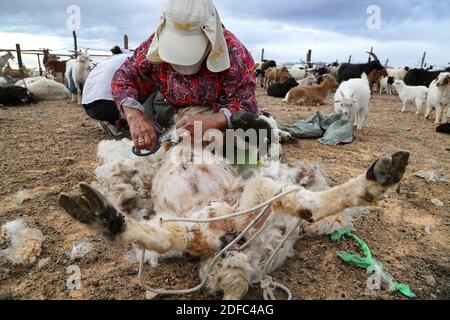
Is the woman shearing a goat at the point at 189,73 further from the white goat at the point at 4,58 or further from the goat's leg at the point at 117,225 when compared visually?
the white goat at the point at 4,58


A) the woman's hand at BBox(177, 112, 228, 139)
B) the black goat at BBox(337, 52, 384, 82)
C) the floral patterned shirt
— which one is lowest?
the woman's hand at BBox(177, 112, 228, 139)

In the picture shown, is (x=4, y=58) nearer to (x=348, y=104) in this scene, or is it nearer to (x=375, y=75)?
(x=348, y=104)

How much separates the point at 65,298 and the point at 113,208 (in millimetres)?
604

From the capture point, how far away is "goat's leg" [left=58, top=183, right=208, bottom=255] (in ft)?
4.06

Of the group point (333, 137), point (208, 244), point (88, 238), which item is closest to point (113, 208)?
point (208, 244)

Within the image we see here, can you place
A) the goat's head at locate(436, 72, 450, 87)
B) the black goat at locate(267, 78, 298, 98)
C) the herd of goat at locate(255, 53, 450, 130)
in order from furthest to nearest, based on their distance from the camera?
the black goat at locate(267, 78, 298, 98), the goat's head at locate(436, 72, 450, 87), the herd of goat at locate(255, 53, 450, 130)

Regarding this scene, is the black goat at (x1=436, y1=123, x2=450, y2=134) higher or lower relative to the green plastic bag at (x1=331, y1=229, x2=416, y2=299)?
higher

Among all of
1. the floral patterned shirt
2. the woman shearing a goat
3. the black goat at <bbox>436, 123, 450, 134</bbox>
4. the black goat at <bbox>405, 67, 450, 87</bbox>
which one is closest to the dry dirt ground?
the woman shearing a goat

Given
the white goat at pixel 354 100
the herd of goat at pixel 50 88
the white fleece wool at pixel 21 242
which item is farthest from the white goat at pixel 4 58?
the white fleece wool at pixel 21 242

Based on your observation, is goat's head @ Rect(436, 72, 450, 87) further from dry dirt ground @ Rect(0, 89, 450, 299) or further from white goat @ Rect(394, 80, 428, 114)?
dry dirt ground @ Rect(0, 89, 450, 299)

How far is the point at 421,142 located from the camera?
509 cm

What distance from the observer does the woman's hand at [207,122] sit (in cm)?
212

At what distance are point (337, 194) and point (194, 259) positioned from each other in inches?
33.7

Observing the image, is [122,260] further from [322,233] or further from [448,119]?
[448,119]
